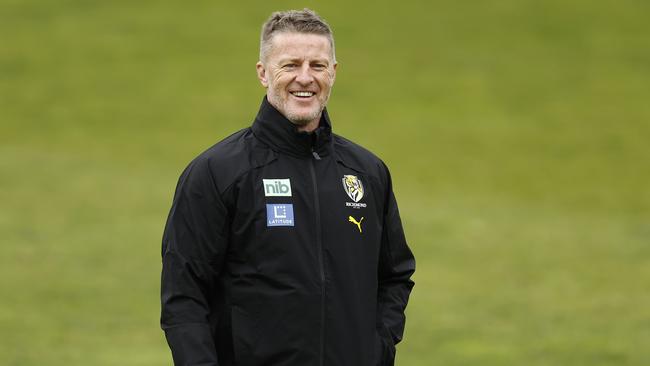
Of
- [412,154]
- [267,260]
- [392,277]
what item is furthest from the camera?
[412,154]

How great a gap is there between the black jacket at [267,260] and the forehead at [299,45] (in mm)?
201

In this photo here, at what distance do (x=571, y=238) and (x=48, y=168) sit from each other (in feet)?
30.1

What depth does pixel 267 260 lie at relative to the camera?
3850 millimetres

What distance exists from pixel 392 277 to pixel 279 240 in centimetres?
62

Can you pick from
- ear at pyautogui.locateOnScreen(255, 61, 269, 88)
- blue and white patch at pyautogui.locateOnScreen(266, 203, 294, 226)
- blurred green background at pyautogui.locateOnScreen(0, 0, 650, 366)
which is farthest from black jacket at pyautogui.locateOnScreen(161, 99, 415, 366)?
blurred green background at pyautogui.locateOnScreen(0, 0, 650, 366)

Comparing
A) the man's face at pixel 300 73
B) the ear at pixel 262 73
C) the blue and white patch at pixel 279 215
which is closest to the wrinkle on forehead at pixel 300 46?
the man's face at pixel 300 73

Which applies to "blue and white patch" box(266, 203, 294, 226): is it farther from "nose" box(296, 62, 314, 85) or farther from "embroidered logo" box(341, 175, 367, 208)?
"nose" box(296, 62, 314, 85)

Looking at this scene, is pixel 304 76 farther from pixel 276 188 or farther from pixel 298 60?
pixel 276 188

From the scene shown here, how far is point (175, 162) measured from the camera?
23.6 metres

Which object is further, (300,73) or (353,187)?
(353,187)

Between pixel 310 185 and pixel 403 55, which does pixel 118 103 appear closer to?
pixel 403 55

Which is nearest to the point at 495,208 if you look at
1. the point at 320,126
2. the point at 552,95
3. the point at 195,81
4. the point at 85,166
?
the point at 85,166

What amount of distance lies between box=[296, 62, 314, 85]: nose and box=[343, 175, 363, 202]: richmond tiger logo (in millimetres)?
346

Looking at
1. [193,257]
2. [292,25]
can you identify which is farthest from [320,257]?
[292,25]
